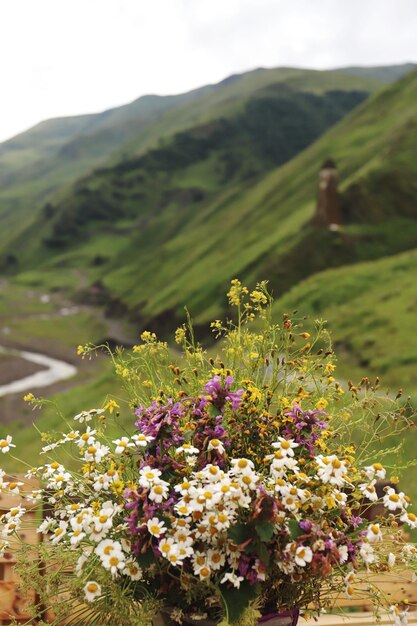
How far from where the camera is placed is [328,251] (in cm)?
5147

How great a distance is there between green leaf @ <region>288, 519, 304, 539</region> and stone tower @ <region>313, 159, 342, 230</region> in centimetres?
5161

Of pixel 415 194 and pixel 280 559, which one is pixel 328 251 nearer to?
pixel 415 194

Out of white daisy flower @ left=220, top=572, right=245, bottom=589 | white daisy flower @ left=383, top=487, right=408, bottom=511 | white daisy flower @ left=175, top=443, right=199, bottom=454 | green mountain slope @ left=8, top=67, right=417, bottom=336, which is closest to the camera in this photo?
white daisy flower @ left=220, top=572, right=245, bottom=589

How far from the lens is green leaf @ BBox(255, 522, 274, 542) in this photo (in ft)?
8.21

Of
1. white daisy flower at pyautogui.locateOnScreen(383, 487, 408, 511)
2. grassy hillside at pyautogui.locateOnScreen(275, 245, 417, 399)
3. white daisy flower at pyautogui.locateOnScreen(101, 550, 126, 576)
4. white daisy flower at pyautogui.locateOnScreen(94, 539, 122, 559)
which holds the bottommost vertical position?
grassy hillside at pyautogui.locateOnScreen(275, 245, 417, 399)

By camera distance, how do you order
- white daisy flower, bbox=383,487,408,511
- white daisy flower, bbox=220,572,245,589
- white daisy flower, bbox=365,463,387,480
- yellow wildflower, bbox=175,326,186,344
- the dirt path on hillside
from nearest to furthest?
1. white daisy flower, bbox=220,572,245,589
2. white daisy flower, bbox=383,487,408,511
3. white daisy flower, bbox=365,463,387,480
4. yellow wildflower, bbox=175,326,186,344
5. the dirt path on hillside

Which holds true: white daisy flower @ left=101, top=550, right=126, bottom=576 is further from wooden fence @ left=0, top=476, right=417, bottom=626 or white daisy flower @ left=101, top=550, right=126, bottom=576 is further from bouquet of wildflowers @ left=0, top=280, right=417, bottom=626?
wooden fence @ left=0, top=476, right=417, bottom=626

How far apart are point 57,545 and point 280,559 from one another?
3.53 ft

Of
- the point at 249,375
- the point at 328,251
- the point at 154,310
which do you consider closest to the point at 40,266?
the point at 154,310

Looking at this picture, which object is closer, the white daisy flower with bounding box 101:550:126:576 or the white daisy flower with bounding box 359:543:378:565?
the white daisy flower with bounding box 101:550:126:576

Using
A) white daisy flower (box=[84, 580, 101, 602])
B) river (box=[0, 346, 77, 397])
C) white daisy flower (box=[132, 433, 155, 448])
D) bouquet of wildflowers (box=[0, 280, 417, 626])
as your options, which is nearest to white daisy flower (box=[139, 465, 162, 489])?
bouquet of wildflowers (box=[0, 280, 417, 626])

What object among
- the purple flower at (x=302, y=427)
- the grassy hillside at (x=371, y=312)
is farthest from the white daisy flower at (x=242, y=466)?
the grassy hillside at (x=371, y=312)

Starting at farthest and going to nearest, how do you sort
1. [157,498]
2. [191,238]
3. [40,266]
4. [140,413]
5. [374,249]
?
[40,266]
[191,238]
[374,249]
[140,413]
[157,498]

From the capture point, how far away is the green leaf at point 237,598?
260 centimetres
